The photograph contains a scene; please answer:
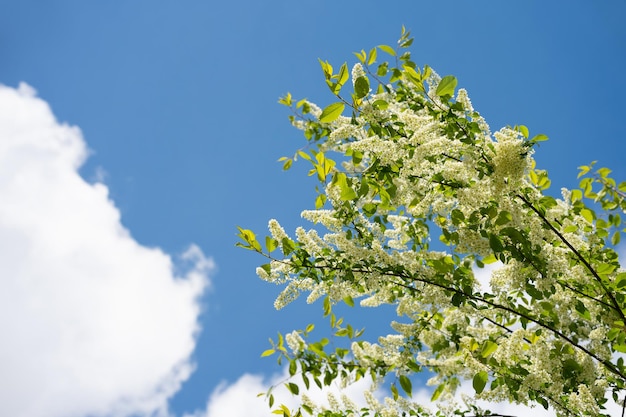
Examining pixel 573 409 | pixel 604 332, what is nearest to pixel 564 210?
pixel 604 332

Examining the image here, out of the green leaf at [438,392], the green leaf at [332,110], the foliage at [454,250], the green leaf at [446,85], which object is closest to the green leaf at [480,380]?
the foliage at [454,250]

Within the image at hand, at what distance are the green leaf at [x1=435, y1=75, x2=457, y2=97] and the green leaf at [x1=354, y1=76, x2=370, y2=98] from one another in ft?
1.44

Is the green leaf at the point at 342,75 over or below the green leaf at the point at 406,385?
over

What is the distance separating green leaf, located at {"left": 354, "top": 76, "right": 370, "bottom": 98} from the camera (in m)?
3.22

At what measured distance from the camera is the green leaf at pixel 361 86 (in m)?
3.22

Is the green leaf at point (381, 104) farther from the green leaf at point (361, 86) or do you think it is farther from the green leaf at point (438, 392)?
the green leaf at point (438, 392)

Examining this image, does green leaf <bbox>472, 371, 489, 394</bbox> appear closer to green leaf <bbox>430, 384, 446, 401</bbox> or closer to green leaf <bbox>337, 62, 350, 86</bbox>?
green leaf <bbox>430, 384, 446, 401</bbox>

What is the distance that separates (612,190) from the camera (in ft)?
9.91

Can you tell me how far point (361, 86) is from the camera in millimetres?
3234

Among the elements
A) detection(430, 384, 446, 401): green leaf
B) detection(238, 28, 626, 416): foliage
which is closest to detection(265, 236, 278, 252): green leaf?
detection(238, 28, 626, 416): foliage

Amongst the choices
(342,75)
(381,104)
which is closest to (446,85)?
(381,104)

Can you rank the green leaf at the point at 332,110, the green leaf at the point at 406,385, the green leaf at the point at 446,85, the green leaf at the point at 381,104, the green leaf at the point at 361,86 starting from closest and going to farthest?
the green leaf at the point at 332,110 < the green leaf at the point at 446,85 < the green leaf at the point at 361,86 < the green leaf at the point at 381,104 < the green leaf at the point at 406,385

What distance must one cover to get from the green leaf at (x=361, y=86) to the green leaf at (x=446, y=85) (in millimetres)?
439

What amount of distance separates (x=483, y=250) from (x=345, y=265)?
37.9 inches
